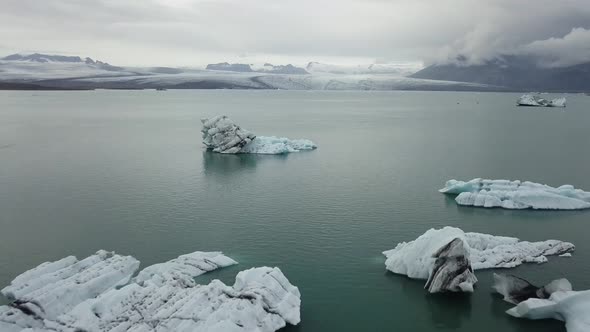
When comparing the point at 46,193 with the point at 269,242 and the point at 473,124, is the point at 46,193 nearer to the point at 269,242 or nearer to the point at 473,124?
the point at 269,242

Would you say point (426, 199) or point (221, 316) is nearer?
point (221, 316)

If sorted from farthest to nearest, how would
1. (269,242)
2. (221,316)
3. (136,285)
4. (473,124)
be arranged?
(473,124)
(269,242)
(136,285)
(221,316)

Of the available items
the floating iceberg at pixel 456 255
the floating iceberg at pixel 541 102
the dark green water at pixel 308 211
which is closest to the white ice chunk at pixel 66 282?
the dark green water at pixel 308 211

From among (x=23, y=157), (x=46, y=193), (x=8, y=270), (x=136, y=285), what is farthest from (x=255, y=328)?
(x=23, y=157)

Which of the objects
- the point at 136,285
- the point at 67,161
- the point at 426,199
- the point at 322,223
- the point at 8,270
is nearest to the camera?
the point at 136,285

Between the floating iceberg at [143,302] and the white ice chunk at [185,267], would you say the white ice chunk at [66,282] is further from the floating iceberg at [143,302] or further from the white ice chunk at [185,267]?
the white ice chunk at [185,267]

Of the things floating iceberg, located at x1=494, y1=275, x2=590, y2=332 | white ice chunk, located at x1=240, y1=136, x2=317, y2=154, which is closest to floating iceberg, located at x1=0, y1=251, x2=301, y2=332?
floating iceberg, located at x1=494, y1=275, x2=590, y2=332
